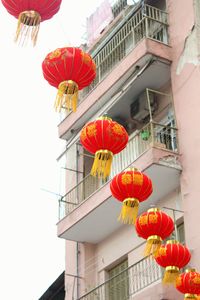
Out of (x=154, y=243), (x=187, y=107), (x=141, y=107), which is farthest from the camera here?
(x=141, y=107)

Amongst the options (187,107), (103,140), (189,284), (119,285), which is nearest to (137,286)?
(119,285)

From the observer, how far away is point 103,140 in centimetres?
1102

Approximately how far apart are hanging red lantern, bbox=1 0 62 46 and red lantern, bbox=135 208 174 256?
12.9 ft

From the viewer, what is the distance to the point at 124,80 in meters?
16.0

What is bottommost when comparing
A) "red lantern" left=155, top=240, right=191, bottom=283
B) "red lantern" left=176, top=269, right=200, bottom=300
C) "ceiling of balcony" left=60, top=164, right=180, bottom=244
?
"red lantern" left=176, top=269, right=200, bottom=300

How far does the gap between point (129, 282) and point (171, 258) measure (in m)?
3.14

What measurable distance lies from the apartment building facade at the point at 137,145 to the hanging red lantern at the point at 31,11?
5154 mm

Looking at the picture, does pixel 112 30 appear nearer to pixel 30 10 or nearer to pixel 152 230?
pixel 152 230

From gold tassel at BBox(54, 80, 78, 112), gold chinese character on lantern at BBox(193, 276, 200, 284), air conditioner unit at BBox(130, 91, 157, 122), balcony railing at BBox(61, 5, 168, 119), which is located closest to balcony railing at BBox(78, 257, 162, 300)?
gold chinese character on lantern at BBox(193, 276, 200, 284)

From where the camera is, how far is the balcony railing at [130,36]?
16062 mm

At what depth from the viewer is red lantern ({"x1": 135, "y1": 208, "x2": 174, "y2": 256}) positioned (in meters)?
12.3

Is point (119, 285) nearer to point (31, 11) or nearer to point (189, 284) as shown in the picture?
point (189, 284)

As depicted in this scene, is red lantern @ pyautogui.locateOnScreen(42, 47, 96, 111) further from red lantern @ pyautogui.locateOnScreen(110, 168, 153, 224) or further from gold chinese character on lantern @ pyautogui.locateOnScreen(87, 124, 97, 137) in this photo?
red lantern @ pyautogui.locateOnScreen(110, 168, 153, 224)

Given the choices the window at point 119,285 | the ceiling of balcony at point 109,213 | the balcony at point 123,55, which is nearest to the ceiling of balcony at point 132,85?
the balcony at point 123,55
